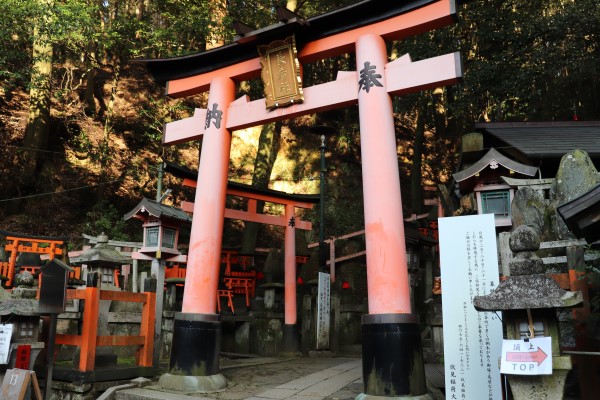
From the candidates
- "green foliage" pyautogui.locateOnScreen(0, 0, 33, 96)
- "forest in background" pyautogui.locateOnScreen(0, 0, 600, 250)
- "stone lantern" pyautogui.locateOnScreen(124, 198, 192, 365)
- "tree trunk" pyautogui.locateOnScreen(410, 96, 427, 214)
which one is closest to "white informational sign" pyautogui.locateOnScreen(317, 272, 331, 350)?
"stone lantern" pyautogui.locateOnScreen(124, 198, 192, 365)

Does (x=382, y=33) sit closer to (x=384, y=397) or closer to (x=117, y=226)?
(x=384, y=397)

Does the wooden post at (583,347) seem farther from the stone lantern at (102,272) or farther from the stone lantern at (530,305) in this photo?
the stone lantern at (102,272)

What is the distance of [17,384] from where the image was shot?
5.78 meters

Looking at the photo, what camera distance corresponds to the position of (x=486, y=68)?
15445 mm

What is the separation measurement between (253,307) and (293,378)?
5.28m

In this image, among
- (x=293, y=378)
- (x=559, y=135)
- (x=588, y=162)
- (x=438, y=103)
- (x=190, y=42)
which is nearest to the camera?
(x=293, y=378)

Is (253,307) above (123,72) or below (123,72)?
below

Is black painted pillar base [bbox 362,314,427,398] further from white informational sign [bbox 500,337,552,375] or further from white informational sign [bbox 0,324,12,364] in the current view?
white informational sign [bbox 0,324,12,364]

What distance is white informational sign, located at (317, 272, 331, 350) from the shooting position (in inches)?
471

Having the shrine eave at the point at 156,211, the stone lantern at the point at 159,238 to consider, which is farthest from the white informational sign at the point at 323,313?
the shrine eave at the point at 156,211

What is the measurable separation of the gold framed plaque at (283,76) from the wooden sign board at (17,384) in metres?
5.39

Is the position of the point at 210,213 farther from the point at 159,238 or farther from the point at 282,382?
the point at 282,382

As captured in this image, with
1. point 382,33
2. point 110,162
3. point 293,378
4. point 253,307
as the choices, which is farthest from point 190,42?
point 293,378

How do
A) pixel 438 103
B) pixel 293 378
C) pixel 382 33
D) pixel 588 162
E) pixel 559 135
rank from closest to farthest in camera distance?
pixel 382 33, pixel 293 378, pixel 588 162, pixel 559 135, pixel 438 103
